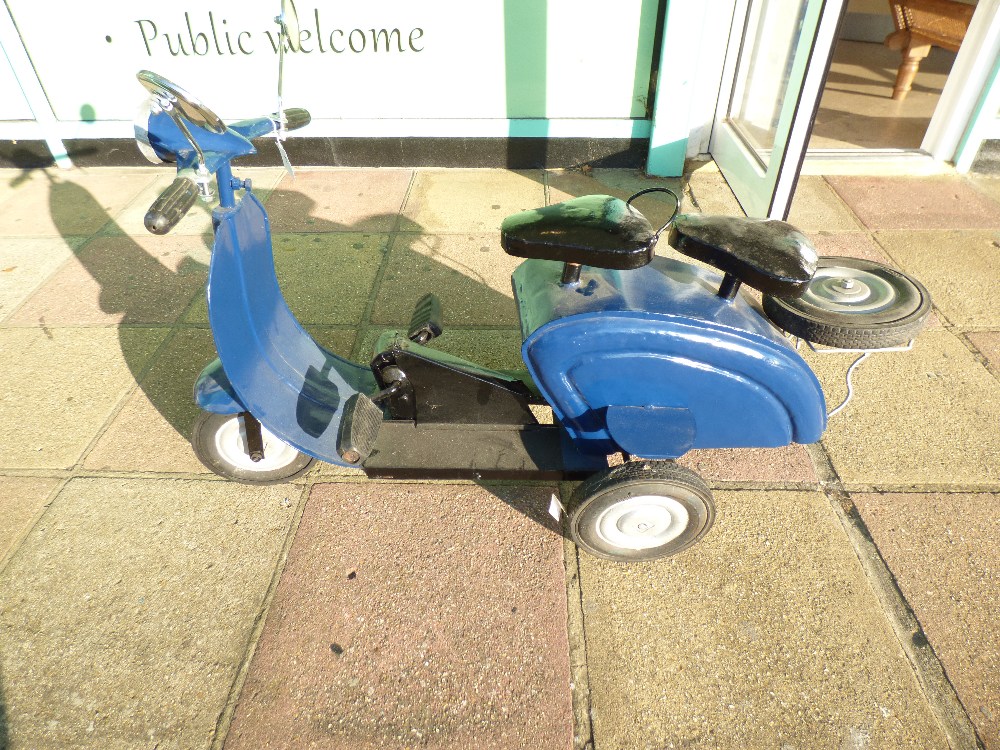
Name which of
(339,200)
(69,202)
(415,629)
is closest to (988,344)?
(415,629)

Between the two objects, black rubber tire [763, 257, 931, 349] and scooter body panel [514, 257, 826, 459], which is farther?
black rubber tire [763, 257, 931, 349]

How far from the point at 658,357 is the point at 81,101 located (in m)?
5.31

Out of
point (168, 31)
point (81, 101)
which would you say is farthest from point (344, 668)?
point (81, 101)

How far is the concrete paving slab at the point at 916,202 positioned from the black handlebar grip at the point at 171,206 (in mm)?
4239

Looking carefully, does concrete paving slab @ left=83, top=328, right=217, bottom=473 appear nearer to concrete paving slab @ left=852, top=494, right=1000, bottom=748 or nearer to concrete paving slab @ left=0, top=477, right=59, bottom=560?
concrete paving slab @ left=0, top=477, right=59, bottom=560

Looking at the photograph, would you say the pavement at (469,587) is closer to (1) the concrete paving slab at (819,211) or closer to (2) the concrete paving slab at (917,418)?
(2) the concrete paving slab at (917,418)

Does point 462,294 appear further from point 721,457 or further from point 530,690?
point 530,690

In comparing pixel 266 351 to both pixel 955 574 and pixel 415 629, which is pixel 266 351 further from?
pixel 955 574

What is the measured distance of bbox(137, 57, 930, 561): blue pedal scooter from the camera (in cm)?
180

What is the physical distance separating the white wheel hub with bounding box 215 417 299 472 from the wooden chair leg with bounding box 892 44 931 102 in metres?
6.71

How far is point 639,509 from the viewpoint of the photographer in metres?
2.04

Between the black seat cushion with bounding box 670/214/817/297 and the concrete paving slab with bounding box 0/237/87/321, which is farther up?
the black seat cushion with bounding box 670/214/817/297

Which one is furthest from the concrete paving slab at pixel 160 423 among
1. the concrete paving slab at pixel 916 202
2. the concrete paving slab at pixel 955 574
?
the concrete paving slab at pixel 916 202

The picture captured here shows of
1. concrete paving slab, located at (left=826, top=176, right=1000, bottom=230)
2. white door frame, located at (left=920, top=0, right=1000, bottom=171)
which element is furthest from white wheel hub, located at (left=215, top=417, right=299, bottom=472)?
white door frame, located at (left=920, top=0, right=1000, bottom=171)
